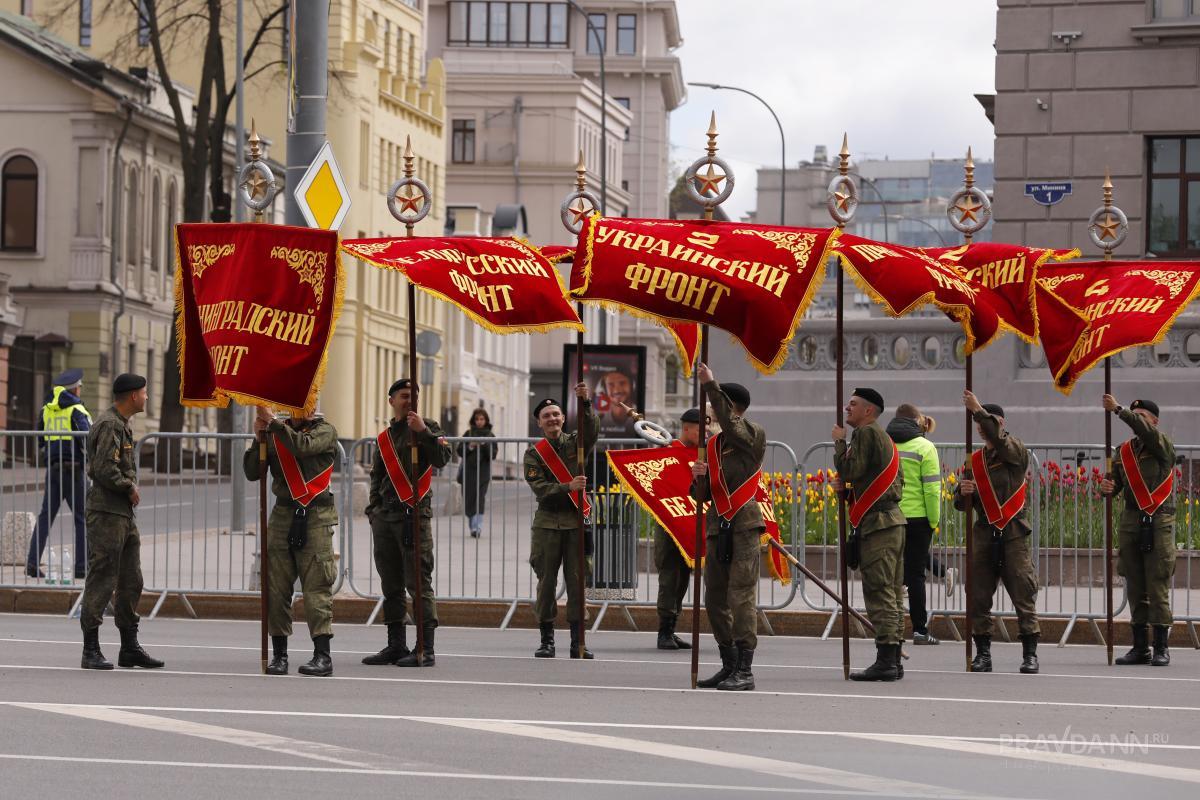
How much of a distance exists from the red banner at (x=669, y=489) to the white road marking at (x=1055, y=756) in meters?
5.09

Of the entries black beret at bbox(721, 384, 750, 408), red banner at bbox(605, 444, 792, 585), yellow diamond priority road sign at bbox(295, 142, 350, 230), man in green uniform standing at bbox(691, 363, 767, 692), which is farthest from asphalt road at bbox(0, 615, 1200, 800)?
yellow diamond priority road sign at bbox(295, 142, 350, 230)

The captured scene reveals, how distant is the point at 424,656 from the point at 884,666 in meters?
2.94

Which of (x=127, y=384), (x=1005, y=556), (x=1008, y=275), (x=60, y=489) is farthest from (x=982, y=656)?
(x=60, y=489)

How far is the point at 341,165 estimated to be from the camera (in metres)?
70.0

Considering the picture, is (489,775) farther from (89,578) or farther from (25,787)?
(89,578)

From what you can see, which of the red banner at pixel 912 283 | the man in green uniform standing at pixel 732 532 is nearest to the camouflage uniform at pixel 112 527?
the man in green uniform standing at pixel 732 532

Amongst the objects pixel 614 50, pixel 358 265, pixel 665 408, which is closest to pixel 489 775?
pixel 358 265

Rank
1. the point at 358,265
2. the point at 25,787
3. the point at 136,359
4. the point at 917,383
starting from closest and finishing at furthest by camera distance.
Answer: the point at 25,787, the point at 917,383, the point at 136,359, the point at 358,265

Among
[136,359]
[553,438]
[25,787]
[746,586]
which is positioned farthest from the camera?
[136,359]

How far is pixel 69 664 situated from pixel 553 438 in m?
3.65

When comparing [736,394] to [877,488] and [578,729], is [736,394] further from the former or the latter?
[578,729]

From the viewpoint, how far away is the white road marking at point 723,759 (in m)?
9.91

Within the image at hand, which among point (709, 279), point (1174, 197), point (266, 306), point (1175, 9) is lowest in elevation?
point (266, 306)

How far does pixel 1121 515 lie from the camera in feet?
54.3
